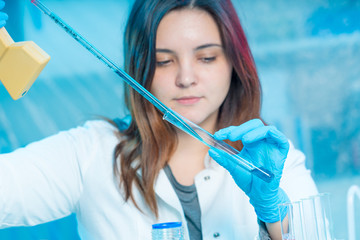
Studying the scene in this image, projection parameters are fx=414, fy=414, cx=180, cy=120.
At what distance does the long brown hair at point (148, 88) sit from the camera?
4.42 ft

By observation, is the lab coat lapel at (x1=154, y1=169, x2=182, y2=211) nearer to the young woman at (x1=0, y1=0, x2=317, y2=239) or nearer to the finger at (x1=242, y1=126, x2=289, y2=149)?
the young woman at (x1=0, y1=0, x2=317, y2=239)

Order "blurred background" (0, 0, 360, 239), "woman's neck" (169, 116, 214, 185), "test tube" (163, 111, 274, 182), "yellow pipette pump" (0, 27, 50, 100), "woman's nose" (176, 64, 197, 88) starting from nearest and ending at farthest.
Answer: "yellow pipette pump" (0, 27, 50, 100) → "test tube" (163, 111, 274, 182) → "woman's nose" (176, 64, 197, 88) → "woman's neck" (169, 116, 214, 185) → "blurred background" (0, 0, 360, 239)

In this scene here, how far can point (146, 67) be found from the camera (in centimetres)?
133

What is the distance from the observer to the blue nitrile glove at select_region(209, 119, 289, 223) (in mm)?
1035

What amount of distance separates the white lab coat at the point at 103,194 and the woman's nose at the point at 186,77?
12.3 inches

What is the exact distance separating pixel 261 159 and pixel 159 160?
1.41 ft

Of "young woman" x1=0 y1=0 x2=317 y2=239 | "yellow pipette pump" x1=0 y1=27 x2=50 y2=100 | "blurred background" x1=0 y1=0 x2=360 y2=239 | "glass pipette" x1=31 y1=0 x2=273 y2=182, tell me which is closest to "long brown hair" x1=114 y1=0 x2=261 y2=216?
"young woman" x1=0 y1=0 x2=317 y2=239

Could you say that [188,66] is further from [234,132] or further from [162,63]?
[234,132]

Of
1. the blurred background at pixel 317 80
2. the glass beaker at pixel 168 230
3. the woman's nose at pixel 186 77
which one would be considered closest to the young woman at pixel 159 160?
the woman's nose at pixel 186 77

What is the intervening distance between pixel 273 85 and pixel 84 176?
1213 millimetres

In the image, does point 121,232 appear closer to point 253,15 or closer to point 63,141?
point 63,141

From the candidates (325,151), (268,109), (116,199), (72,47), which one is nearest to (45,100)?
(72,47)

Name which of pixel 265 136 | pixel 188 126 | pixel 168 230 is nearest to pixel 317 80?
pixel 265 136

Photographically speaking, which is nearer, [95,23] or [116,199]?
[116,199]
